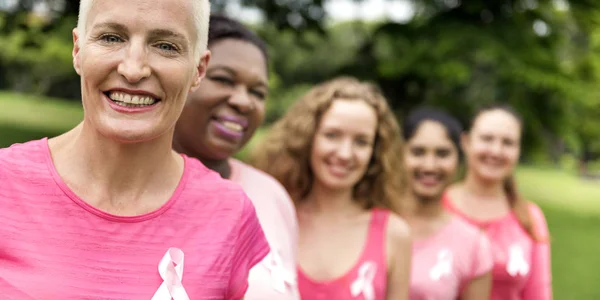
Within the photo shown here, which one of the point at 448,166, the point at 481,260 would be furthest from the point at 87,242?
the point at 448,166

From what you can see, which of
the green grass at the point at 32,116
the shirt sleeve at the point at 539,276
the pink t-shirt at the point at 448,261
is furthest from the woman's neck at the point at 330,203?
the green grass at the point at 32,116

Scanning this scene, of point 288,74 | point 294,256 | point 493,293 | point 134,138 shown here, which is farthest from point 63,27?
point 288,74

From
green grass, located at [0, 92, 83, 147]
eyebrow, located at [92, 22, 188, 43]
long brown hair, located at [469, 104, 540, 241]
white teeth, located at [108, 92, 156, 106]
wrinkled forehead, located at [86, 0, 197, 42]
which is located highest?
wrinkled forehead, located at [86, 0, 197, 42]

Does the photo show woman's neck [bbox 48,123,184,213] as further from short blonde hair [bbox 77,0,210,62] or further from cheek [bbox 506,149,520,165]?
cheek [bbox 506,149,520,165]

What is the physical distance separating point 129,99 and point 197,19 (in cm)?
24

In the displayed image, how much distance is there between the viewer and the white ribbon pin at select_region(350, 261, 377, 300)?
10.1ft

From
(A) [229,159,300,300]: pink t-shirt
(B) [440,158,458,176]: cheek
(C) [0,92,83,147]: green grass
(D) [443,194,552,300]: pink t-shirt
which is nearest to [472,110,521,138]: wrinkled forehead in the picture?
(B) [440,158,458,176]: cheek

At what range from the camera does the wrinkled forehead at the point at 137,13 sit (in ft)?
5.04

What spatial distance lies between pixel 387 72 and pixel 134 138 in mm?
9035

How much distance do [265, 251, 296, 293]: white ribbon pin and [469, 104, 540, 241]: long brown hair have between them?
8.05 ft

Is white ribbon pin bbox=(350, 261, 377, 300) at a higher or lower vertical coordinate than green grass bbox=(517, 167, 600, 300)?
higher

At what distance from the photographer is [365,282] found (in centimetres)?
310

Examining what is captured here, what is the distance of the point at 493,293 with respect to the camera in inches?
168

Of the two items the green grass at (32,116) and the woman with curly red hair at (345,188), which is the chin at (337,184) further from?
the green grass at (32,116)
